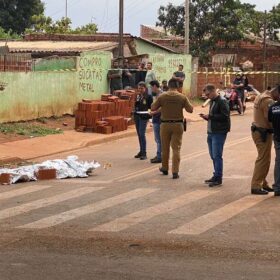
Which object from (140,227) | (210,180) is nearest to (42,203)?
(140,227)

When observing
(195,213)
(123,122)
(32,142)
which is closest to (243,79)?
(123,122)

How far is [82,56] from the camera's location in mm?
22859

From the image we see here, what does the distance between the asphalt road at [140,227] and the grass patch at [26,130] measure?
18.5ft

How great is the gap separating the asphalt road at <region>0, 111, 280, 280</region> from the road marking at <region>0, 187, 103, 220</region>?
0.01 meters

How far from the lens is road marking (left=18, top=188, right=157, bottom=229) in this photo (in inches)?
338

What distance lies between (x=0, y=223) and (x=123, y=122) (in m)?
12.1

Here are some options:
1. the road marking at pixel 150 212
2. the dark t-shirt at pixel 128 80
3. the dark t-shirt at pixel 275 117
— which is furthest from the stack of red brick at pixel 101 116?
the dark t-shirt at pixel 275 117

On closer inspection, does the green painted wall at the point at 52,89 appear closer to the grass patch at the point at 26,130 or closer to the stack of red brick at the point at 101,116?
the grass patch at the point at 26,130

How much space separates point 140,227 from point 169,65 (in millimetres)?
22529

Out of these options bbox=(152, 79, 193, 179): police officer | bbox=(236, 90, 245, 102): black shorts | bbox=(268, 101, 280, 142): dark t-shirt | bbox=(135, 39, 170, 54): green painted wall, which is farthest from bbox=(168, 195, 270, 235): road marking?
bbox=(135, 39, 170, 54): green painted wall

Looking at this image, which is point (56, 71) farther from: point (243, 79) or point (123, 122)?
point (243, 79)

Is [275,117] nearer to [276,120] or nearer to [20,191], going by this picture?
[276,120]

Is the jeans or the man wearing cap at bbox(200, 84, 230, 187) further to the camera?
the man wearing cap at bbox(200, 84, 230, 187)

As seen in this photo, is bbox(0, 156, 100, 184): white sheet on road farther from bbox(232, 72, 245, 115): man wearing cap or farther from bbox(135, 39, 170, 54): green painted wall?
bbox(135, 39, 170, 54): green painted wall
